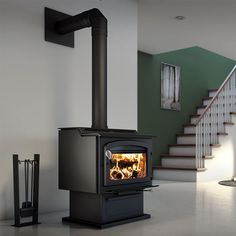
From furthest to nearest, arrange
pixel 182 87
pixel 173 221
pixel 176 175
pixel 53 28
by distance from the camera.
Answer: pixel 182 87, pixel 176 175, pixel 53 28, pixel 173 221

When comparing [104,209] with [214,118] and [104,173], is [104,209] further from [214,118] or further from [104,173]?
[214,118]

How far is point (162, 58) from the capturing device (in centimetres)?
822

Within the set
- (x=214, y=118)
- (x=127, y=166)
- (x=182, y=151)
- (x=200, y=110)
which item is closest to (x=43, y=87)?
(x=127, y=166)

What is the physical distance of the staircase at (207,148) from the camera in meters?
7.33

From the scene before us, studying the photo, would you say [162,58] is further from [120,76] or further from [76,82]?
[76,82]

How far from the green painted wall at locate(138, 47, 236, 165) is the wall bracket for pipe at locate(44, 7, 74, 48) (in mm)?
3591

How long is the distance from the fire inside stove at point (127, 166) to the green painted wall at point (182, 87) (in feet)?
12.8

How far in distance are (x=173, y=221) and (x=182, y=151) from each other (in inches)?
171

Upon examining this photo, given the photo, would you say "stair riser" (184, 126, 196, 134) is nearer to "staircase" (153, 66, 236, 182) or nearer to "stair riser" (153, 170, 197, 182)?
"staircase" (153, 66, 236, 182)

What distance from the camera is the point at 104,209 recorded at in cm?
339

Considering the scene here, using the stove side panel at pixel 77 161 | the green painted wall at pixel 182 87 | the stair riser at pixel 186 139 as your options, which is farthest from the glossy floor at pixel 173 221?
the stair riser at pixel 186 139

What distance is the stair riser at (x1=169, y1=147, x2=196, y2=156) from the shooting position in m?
7.77

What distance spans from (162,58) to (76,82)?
4262 millimetres

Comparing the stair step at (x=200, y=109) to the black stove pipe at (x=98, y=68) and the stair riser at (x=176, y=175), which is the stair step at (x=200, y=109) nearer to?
the stair riser at (x=176, y=175)
